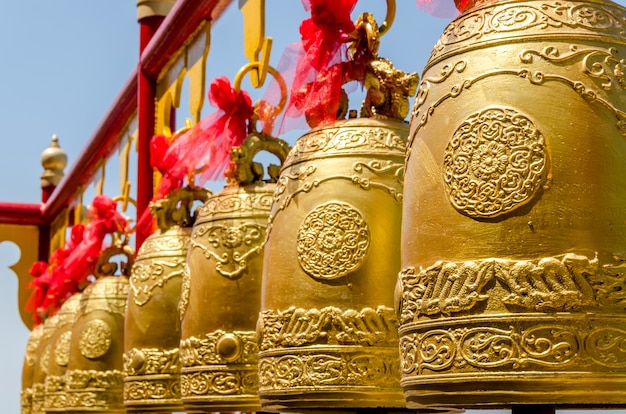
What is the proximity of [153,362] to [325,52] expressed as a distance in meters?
0.86

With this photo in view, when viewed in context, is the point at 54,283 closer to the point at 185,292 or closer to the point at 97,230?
the point at 97,230

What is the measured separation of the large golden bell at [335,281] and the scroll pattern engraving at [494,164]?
362 millimetres

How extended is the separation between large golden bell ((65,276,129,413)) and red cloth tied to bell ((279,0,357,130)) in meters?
1.28

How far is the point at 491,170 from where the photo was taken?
1.26 m

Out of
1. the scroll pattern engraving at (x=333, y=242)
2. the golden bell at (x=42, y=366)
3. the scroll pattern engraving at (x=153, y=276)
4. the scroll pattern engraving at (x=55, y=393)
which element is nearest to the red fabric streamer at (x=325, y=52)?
the scroll pattern engraving at (x=333, y=242)

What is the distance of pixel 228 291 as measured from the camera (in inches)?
80.0

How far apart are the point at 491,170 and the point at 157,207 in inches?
52.6

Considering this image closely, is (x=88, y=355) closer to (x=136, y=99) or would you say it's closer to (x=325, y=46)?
(x=136, y=99)

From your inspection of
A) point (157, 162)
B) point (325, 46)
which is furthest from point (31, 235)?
point (325, 46)

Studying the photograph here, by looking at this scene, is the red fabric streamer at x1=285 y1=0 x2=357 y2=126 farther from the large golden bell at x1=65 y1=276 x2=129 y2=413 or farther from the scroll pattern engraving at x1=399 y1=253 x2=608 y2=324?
the large golden bell at x1=65 y1=276 x2=129 y2=413

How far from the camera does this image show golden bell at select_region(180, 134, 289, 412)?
2002 mm

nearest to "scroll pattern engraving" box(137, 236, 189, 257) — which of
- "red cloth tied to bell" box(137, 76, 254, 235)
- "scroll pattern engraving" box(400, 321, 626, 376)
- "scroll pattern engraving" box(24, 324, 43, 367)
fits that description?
"red cloth tied to bell" box(137, 76, 254, 235)

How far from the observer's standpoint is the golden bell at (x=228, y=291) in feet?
6.57

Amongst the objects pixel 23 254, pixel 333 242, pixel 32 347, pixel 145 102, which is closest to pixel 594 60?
pixel 333 242
